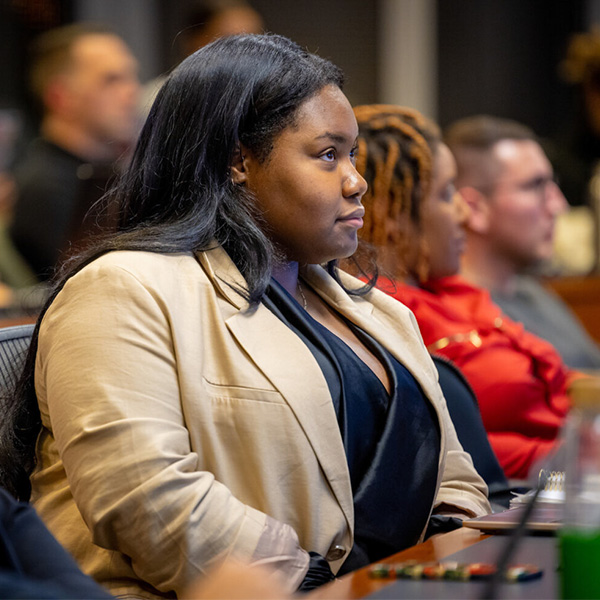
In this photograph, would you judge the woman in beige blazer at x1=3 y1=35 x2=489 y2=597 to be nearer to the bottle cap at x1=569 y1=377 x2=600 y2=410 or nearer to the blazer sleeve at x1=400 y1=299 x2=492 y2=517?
the blazer sleeve at x1=400 y1=299 x2=492 y2=517

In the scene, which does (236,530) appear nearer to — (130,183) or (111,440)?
(111,440)

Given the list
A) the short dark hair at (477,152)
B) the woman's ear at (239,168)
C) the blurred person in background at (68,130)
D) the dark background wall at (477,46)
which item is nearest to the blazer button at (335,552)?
the woman's ear at (239,168)

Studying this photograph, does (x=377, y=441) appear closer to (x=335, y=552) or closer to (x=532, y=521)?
(x=335, y=552)

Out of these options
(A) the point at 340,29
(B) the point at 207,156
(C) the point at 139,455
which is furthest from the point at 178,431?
(A) the point at 340,29

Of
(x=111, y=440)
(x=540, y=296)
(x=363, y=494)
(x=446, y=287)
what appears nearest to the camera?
(x=111, y=440)

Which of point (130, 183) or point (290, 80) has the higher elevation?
point (290, 80)

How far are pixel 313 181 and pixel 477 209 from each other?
1731 millimetres

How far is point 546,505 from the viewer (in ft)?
4.84

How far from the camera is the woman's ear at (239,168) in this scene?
5.71ft

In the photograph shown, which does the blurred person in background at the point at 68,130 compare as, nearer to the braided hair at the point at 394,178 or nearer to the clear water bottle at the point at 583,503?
the braided hair at the point at 394,178

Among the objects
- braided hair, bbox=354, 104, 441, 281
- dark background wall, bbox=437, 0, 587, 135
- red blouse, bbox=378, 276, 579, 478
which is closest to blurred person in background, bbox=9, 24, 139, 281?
braided hair, bbox=354, 104, 441, 281

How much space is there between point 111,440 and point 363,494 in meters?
0.42

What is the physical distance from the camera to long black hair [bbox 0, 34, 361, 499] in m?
1.64

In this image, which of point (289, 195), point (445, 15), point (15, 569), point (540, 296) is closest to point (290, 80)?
point (289, 195)
